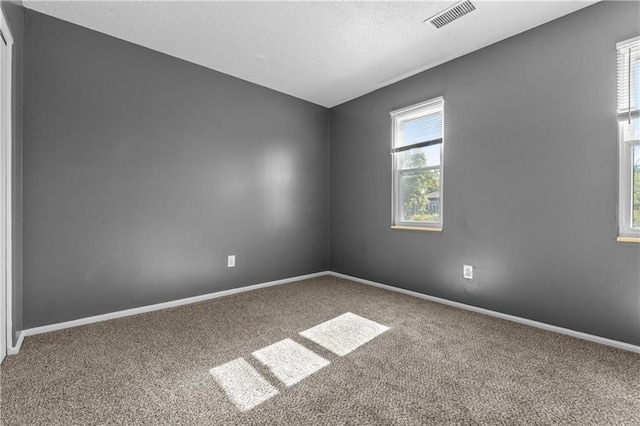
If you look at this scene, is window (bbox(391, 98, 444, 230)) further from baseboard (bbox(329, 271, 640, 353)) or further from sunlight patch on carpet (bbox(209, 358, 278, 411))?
sunlight patch on carpet (bbox(209, 358, 278, 411))

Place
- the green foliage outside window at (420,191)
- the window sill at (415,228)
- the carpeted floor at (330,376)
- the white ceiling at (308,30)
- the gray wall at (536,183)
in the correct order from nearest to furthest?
the carpeted floor at (330,376)
the gray wall at (536,183)
the white ceiling at (308,30)
the window sill at (415,228)
the green foliage outside window at (420,191)

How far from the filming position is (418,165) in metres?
3.32

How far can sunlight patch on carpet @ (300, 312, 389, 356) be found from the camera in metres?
2.04

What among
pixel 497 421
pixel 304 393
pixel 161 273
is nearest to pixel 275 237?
pixel 161 273

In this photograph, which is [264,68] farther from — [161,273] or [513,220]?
[513,220]

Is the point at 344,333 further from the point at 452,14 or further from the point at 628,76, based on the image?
the point at 628,76

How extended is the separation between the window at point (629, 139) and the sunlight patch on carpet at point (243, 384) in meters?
2.55

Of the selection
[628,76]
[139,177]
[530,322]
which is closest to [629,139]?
[628,76]

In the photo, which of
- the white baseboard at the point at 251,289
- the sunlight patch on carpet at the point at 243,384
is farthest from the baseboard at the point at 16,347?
the sunlight patch on carpet at the point at 243,384

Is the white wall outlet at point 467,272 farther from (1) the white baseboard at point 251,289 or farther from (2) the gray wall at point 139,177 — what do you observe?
(2) the gray wall at point 139,177

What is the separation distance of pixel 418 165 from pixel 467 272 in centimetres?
125

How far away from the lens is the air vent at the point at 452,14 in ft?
7.10

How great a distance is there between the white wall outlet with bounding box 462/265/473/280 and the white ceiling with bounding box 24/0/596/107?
6.70ft

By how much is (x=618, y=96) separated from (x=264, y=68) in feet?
9.73
